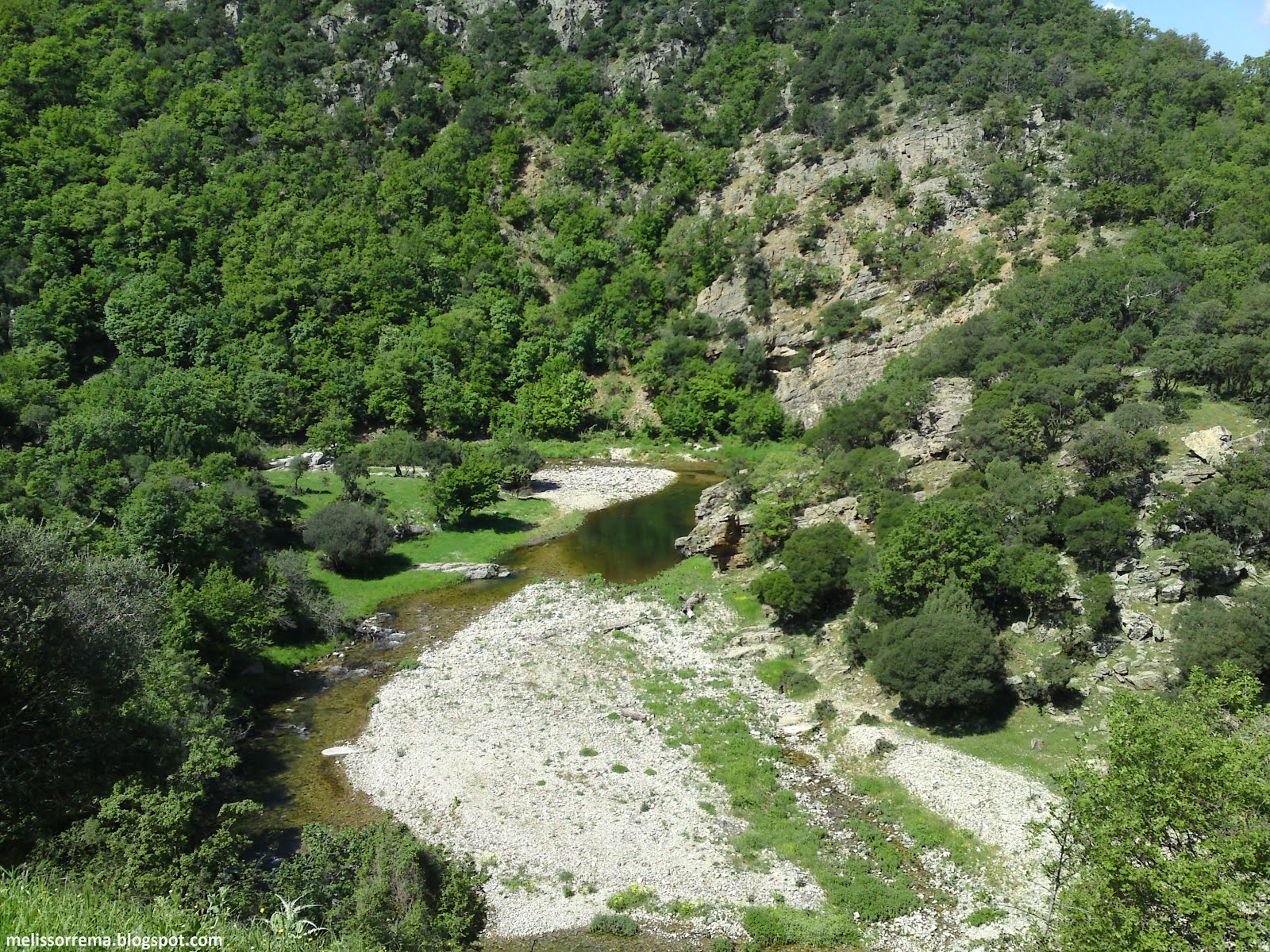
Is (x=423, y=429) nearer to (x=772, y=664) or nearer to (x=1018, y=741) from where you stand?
(x=772, y=664)

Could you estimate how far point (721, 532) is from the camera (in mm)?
51656

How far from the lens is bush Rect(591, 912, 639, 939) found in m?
23.0

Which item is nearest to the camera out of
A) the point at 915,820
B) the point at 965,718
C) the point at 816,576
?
the point at 915,820

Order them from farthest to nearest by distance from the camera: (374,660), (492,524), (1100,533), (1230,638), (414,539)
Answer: (492,524) → (414,539) → (374,660) → (1100,533) → (1230,638)

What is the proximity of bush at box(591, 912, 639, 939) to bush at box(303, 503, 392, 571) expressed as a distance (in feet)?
111

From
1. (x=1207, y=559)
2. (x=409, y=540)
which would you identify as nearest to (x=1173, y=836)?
(x=1207, y=559)

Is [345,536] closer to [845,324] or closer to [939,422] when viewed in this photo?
[939,422]

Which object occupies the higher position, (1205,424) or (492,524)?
(1205,424)

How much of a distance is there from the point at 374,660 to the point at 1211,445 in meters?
44.1

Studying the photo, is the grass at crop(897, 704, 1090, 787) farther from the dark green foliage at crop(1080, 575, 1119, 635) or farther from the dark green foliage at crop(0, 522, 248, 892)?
the dark green foliage at crop(0, 522, 248, 892)

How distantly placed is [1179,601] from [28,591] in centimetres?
4063

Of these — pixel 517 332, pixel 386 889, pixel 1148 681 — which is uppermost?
pixel 517 332

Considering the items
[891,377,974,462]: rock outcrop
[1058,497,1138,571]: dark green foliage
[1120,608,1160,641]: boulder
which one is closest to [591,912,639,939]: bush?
[1120,608,1160,641]: boulder

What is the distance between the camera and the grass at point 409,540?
5081 cm
